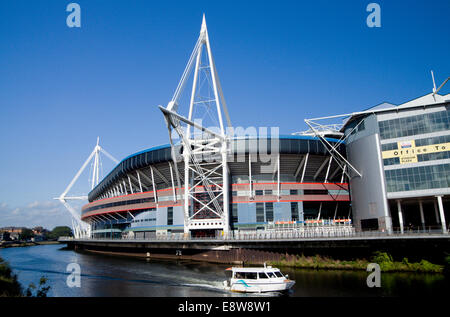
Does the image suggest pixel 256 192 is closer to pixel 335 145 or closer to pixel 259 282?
pixel 335 145

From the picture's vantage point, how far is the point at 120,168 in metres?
81.3

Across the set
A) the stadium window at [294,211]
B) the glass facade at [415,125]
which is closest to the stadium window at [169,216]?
the stadium window at [294,211]

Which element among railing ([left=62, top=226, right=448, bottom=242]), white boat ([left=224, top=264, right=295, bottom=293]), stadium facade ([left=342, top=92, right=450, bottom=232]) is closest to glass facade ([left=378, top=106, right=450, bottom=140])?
stadium facade ([left=342, top=92, right=450, bottom=232])

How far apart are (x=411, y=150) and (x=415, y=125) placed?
12.1ft

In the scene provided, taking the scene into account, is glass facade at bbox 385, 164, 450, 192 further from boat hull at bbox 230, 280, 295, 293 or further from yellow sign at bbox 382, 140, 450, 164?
boat hull at bbox 230, 280, 295, 293

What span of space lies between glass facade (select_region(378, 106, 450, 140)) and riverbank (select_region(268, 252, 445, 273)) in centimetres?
1812

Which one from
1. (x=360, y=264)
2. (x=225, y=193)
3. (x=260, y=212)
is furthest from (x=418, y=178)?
(x=225, y=193)

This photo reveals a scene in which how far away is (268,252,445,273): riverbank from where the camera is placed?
35.0 m

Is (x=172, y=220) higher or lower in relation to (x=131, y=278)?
higher

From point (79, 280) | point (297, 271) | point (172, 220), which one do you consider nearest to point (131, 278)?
point (79, 280)
